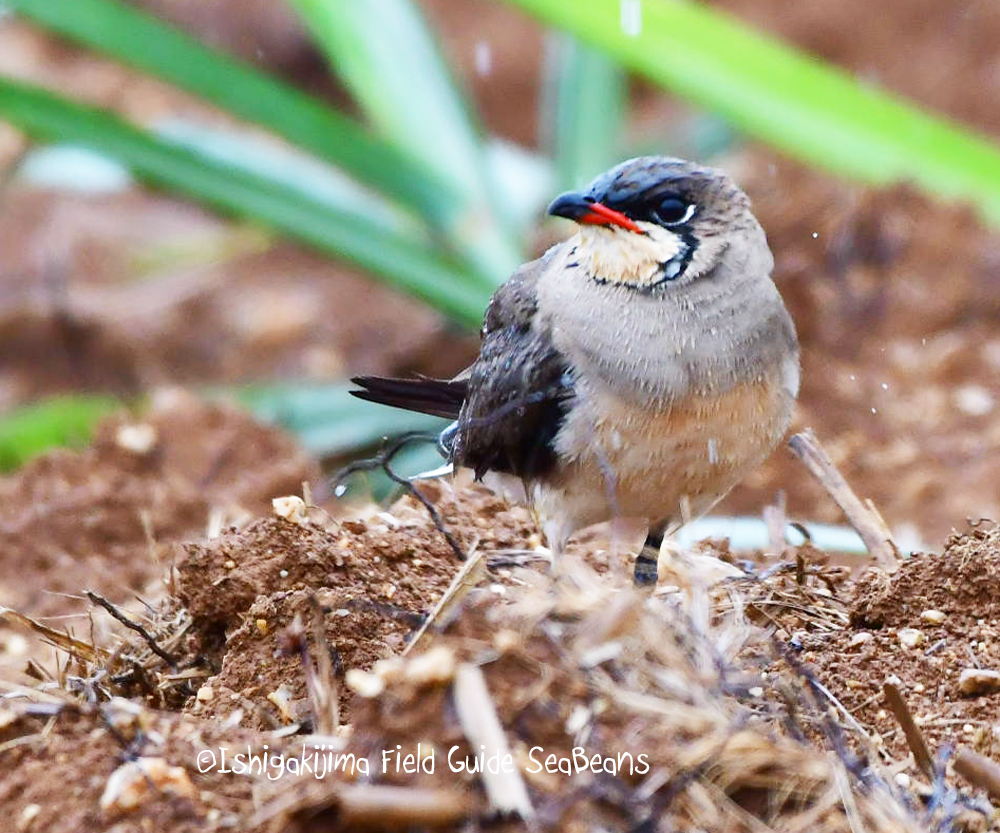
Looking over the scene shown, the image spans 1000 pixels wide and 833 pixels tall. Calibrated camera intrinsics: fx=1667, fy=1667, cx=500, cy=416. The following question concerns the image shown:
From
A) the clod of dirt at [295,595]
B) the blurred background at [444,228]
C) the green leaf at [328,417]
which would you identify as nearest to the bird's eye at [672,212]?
the clod of dirt at [295,595]

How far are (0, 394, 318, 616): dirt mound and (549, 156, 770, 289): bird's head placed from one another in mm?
1519

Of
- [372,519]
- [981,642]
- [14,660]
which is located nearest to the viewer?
[981,642]

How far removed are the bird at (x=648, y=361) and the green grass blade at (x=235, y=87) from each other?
10.4 ft

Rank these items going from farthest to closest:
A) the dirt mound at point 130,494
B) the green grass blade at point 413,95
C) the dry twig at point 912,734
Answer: the green grass blade at point 413,95 < the dirt mound at point 130,494 < the dry twig at point 912,734

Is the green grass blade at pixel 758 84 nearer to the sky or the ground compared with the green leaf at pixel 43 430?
nearer to the sky

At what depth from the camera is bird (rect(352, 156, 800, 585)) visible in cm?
369

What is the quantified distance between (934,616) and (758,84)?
375cm

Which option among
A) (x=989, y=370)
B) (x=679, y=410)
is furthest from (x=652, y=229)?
(x=989, y=370)

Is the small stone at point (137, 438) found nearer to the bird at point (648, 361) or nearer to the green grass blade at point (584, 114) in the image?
the bird at point (648, 361)

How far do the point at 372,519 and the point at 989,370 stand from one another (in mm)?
4057

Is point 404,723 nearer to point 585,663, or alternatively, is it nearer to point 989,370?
point 585,663

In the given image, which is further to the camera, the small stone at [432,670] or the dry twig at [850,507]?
the dry twig at [850,507]

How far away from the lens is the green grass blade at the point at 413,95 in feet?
23.9

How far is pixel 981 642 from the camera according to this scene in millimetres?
3400
